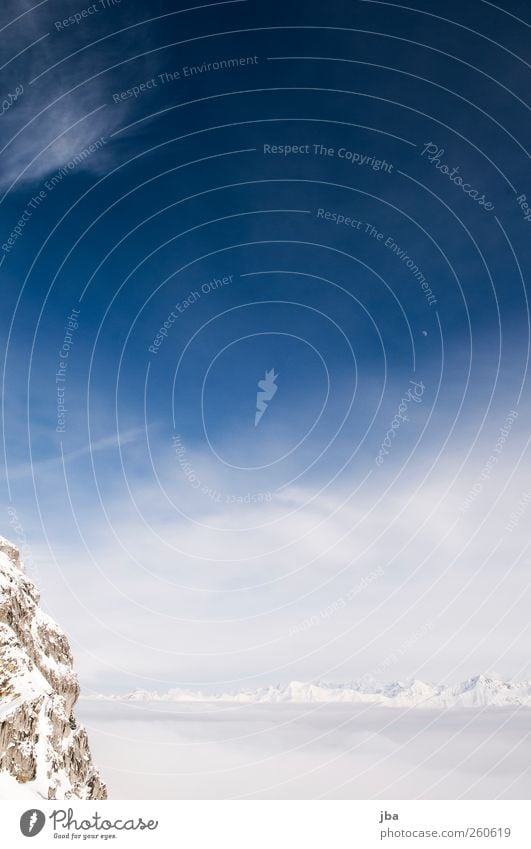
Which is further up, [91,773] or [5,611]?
[5,611]

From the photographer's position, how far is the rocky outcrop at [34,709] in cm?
5944

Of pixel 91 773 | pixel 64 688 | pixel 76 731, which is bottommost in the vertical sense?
pixel 91 773

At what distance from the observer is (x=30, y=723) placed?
202 ft

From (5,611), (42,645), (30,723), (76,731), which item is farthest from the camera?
(42,645)

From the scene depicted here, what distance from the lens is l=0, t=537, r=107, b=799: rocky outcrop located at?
59.4m

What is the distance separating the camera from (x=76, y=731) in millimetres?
81812

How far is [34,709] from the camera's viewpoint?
6266 centimetres
